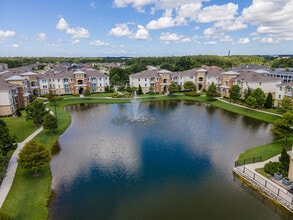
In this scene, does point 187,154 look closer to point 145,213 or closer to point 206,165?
point 206,165

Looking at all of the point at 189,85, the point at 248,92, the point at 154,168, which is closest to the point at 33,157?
the point at 154,168

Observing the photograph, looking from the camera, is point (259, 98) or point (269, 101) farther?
point (269, 101)

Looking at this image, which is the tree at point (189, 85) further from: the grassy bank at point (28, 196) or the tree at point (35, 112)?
the grassy bank at point (28, 196)

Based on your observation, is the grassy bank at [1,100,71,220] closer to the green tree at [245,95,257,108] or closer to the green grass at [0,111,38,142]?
the green grass at [0,111,38,142]

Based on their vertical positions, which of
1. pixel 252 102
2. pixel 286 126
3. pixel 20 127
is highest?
pixel 286 126

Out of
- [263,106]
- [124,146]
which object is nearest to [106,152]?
[124,146]

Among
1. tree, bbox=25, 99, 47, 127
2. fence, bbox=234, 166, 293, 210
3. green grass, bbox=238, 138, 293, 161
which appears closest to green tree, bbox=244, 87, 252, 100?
green grass, bbox=238, 138, 293, 161

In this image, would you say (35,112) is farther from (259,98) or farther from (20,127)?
(259,98)
